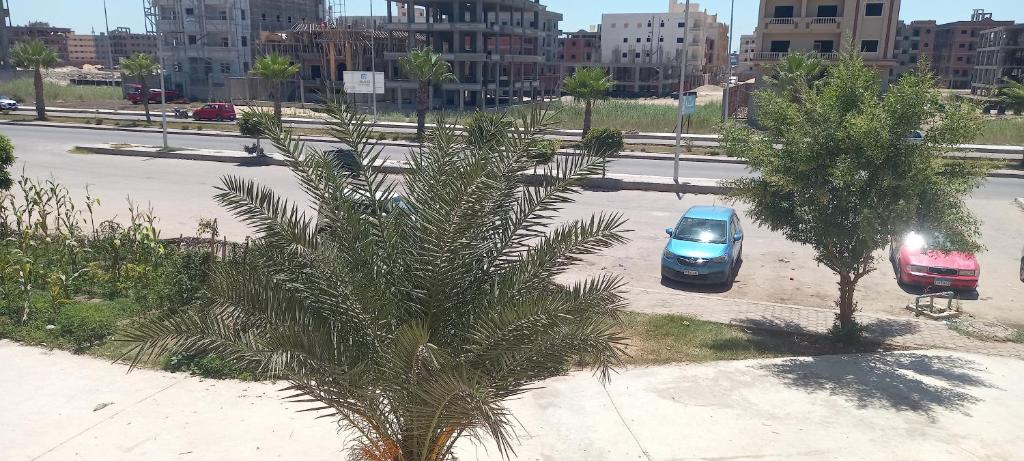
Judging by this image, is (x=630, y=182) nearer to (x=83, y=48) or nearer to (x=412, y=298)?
(x=412, y=298)

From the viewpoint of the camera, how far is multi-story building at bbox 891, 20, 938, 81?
331 ft

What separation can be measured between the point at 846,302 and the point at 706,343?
2.38 metres

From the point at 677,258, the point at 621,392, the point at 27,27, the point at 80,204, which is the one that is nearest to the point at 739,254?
the point at 677,258

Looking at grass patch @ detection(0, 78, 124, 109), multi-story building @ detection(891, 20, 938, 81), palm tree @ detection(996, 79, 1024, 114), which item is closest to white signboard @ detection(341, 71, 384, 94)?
palm tree @ detection(996, 79, 1024, 114)

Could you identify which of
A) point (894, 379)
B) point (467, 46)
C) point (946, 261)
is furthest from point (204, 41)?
point (894, 379)

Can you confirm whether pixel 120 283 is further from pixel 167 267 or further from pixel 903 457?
pixel 903 457

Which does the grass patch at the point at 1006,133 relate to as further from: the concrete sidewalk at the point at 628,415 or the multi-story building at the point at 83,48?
the multi-story building at the point at 83,48

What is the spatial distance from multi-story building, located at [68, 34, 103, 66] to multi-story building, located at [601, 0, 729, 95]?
112 m

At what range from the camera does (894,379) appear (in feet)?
33.4

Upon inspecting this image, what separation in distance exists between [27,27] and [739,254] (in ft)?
474

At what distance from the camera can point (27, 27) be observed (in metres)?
125

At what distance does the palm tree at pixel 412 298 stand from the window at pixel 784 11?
5321cm

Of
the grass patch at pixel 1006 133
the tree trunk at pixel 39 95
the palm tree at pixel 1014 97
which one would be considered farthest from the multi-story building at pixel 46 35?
the palm tree at pixel 1014 97

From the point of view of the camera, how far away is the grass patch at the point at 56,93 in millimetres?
64162
